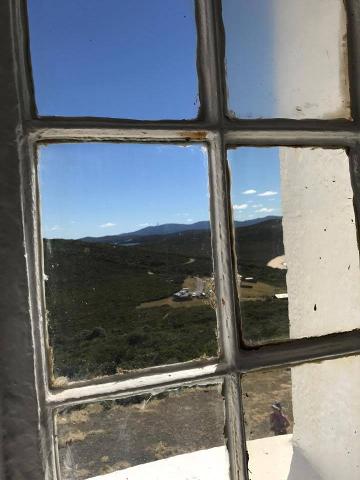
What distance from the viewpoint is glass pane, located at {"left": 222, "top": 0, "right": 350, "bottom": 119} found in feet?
3.25

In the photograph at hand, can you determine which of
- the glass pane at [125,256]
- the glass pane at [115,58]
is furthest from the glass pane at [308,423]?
the glass pane at [115,58]

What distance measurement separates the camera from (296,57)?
102 centimetres

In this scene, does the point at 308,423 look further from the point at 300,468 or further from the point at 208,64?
the point at 208,64

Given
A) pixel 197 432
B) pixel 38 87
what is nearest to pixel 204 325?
pixel 197 432

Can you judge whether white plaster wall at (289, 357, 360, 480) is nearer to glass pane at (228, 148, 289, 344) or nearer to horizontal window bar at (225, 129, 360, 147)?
glass pane at (228, 148, 289, 344)

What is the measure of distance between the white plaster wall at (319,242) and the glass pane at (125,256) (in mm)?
238

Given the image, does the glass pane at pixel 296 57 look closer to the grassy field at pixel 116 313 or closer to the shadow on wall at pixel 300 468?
the grassy field at pixel 116 313

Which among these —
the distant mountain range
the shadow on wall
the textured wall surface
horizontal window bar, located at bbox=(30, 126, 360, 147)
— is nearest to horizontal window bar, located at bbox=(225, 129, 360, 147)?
horizontal window bar, located at bbox=(30, 126, 360, 147)

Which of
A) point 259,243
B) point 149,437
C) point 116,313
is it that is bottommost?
point 149,437

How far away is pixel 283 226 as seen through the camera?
108cm

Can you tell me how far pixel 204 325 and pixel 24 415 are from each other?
1.10 ft

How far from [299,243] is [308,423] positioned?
14.5 inches

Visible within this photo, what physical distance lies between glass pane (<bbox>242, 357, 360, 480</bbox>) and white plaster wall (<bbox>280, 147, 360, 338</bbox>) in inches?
3.5

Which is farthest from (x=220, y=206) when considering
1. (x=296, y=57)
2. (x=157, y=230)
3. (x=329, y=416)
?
(x=329, y=416)
